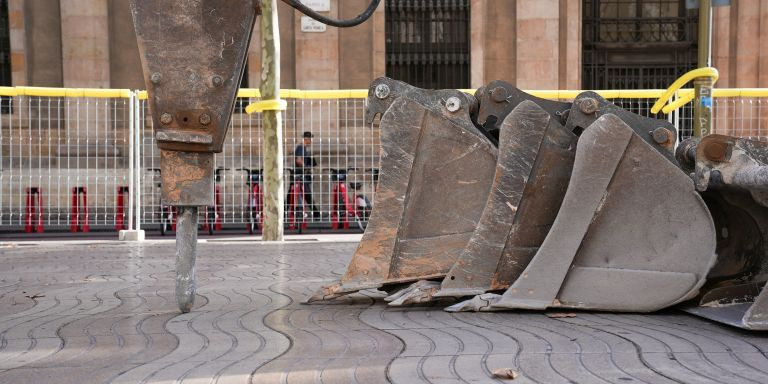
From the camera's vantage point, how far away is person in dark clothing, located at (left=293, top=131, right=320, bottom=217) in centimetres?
1456

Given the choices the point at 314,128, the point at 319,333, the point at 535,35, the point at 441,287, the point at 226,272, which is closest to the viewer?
the point at 319,333

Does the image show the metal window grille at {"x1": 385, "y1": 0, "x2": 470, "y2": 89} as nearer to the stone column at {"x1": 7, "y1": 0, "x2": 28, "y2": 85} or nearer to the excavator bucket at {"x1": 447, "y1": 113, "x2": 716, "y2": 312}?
the stone column at {"x1": 7, "y1": 0, "x2": 28, "y2": 85}

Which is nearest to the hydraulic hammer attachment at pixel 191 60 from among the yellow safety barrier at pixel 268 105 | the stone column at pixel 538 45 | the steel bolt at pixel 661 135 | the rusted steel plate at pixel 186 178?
the rusted steel plate at pixel 186 178

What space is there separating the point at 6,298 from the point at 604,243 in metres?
3.71

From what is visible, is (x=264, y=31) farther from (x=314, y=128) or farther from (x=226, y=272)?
(x=226, y=272)

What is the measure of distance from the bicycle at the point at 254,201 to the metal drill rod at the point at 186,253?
31.9 feet

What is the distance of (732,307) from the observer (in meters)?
A: 4.89

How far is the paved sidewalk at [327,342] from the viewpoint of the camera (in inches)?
140

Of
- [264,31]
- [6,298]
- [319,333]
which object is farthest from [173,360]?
[264,31]

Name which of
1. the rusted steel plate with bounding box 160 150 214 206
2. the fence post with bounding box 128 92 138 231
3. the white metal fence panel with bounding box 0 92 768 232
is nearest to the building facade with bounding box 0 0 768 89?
the white metal fence panel with bounding box 0 92 768 232

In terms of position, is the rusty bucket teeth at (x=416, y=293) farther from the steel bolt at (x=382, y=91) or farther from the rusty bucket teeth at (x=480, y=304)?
the steel bolt at (x=382, y=91)

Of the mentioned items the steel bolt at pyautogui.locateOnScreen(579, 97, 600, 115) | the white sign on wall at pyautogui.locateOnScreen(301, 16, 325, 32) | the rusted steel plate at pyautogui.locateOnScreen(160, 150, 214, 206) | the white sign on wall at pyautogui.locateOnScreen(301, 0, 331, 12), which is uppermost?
the white sign on wall at pyautogui.locateOnScreen(301, 0, 331, 12)

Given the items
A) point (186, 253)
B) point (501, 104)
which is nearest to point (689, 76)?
point (501, 104)

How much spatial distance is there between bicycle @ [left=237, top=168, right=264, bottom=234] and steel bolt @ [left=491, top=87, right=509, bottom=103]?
31.4 feet
